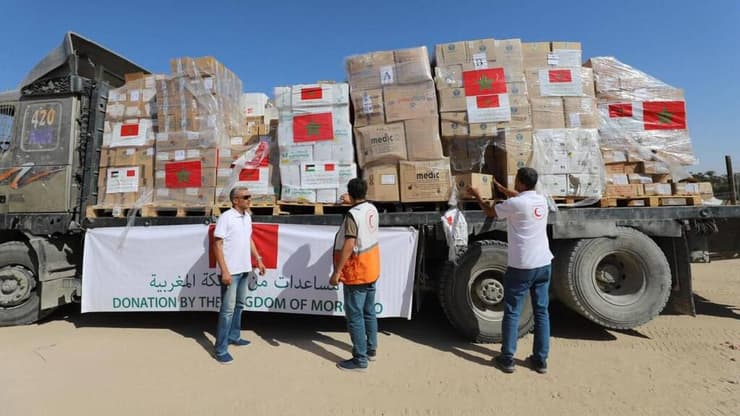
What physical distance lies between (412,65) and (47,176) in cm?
481

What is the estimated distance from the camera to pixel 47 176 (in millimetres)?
4578

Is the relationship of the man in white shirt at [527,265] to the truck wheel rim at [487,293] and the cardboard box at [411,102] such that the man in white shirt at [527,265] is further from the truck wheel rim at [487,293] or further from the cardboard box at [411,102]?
the cardboard box at [411,102]

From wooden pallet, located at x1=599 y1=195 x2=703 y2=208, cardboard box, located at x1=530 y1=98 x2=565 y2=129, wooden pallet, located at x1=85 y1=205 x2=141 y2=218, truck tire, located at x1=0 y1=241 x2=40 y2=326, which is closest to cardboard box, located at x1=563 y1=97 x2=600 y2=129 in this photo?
cardboard box, located at x1=530 y1=98 x2=565 y2=129

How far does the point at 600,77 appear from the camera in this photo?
423cm

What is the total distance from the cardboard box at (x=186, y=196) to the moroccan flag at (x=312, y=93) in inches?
61.2

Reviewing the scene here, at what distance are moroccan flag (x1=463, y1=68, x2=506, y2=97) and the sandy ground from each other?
2.77 m

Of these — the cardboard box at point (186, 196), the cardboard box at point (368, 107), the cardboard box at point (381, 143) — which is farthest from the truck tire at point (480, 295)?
the cardboard box at point (186, 196)

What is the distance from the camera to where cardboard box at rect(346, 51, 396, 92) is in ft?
13.7

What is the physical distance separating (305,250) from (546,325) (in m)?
2.57

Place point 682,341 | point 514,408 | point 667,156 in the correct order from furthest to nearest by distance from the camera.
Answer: point 667,156
point 682,341
point 514,408

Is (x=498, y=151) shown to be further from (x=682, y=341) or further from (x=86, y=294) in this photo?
(x=86, y=294)

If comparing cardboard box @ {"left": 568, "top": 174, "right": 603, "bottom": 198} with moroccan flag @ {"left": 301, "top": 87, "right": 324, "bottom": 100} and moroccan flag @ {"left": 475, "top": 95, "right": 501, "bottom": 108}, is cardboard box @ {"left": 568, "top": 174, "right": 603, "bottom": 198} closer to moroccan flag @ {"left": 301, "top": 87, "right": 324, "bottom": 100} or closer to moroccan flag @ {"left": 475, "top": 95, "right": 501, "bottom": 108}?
moroccan flag @ {"left": 475, "top": 95, "right": 501, "bottom": 108}

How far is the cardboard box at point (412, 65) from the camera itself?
4.06 m

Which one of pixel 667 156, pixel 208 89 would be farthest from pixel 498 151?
pixel 208 89
